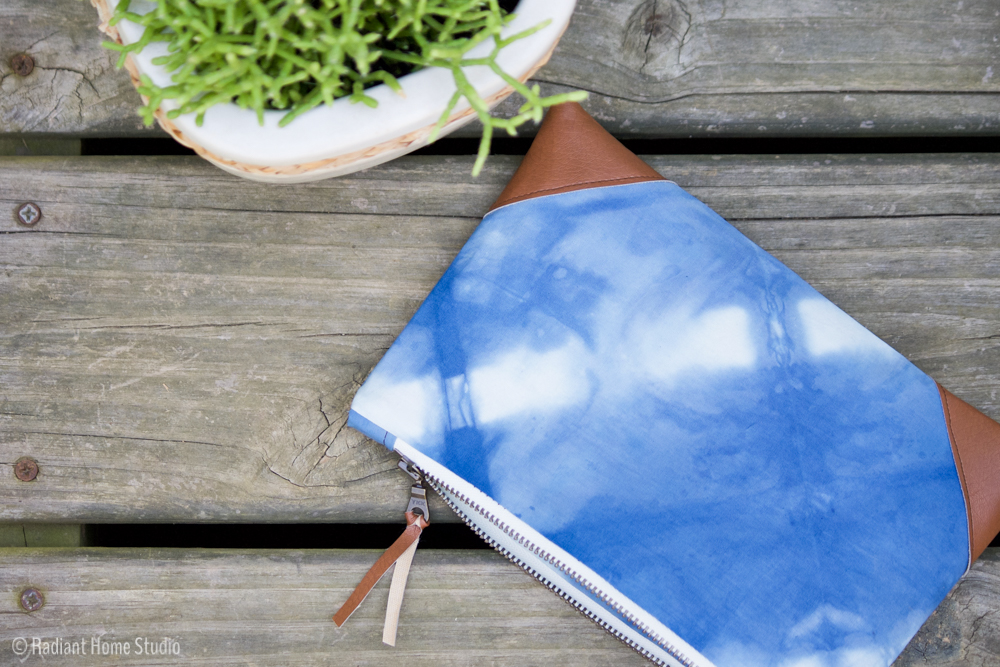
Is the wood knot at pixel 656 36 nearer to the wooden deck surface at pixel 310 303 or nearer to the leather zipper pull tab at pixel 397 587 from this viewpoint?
the wooden deck surface at pixel 310 303

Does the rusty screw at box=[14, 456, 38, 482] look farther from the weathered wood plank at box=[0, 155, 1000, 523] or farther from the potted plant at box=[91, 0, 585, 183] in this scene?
the potted plant at box=[91, 0, 585, 183]

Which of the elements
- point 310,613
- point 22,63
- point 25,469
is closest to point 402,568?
point 310,613

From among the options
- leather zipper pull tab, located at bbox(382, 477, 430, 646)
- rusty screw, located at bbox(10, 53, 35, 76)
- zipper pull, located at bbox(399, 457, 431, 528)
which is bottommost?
leather zipper pull tab, located at bbox(382, 477, 430, 646)

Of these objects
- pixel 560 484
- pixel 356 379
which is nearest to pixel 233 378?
pixel 356 379

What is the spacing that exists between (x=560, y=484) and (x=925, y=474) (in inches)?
13.5

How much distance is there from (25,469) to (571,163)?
65cm

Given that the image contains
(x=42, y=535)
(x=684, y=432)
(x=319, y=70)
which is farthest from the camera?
(x=42, y=535)

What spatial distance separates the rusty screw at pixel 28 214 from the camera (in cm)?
68

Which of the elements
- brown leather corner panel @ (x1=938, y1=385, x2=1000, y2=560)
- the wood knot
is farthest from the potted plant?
brown leather corner panel @ (x1=938, y1=385, x2=1000, y2=560)

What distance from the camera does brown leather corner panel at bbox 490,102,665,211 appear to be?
635mm

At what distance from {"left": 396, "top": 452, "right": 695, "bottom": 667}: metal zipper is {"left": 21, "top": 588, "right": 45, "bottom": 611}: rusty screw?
41 centimetres

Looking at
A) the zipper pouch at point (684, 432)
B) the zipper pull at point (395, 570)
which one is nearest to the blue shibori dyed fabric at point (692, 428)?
the zipper pouch at point (684, 432)

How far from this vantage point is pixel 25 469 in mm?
689

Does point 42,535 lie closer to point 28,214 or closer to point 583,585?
point 28,214
